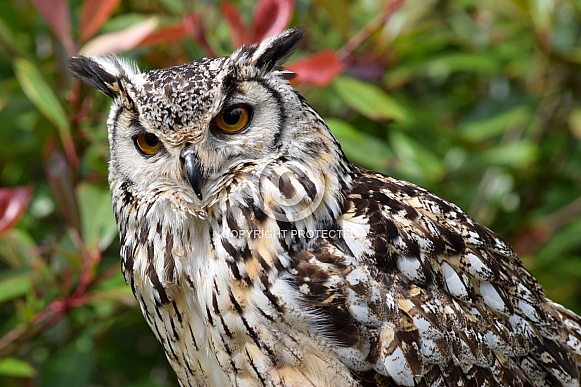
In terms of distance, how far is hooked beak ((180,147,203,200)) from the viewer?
6.88 feet

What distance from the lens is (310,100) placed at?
3420mm

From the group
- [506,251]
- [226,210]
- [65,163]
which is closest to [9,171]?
[65,163]

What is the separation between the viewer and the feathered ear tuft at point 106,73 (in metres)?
2.27

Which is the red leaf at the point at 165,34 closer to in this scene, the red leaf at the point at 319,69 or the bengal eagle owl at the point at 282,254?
the bengal eagle owl at the point at 282,254

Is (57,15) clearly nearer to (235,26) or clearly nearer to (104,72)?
(104,72)

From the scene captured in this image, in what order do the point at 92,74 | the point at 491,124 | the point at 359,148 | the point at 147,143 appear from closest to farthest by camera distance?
the point at 147,143, the point at 92,74, the point at 359,148, the point at 491,124

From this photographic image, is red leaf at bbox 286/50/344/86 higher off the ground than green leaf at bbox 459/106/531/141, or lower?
higher

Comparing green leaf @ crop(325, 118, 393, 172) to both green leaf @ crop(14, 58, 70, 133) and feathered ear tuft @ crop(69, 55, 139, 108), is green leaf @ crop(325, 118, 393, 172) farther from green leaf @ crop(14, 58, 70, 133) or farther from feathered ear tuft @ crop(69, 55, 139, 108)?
green leaf @ crop(14, 58, 70, 133)

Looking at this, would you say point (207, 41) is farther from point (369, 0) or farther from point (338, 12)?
point (369, 0)

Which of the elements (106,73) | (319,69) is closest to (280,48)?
(319,69)

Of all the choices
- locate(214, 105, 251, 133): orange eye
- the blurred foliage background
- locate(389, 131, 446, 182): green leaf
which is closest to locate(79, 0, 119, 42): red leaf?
the blurred foliage background

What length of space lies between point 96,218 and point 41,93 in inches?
17.6

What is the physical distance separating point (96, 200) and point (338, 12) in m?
1.05

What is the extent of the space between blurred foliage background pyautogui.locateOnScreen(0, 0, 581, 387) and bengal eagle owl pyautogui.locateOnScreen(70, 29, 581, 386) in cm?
30
